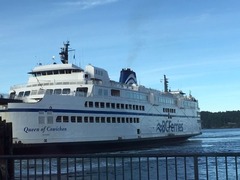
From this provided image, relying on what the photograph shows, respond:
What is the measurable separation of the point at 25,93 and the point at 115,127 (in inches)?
353

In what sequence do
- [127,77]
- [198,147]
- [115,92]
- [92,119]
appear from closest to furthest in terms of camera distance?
[92,119] < [115,92] < [198,147] < [127,77]

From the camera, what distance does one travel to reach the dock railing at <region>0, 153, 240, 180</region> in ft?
25.3

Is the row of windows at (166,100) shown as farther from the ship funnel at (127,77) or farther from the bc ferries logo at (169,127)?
the ship funnel at (127,77)

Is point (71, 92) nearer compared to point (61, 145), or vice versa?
point (61, 145)

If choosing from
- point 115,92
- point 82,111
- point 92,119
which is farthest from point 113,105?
Answer: point 82,111

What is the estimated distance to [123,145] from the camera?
129 feet

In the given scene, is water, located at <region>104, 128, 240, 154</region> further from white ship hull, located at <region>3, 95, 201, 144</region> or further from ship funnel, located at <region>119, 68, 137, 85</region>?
ship funnel, located at <region>119, 68, 137, 85</region>

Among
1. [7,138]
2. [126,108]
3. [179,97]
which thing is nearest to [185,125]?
[179,97]

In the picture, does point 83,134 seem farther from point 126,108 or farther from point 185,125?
point 185,125

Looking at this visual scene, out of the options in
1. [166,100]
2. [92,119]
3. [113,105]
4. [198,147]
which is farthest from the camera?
[166,100]

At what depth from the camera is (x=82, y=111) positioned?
3388 centimetres

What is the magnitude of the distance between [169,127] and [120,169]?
29.9m

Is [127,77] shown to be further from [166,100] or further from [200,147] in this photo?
[200,147]

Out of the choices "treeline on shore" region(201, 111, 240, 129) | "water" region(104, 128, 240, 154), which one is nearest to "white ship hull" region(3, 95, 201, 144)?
"water" region(104, 128, 240, 154)
